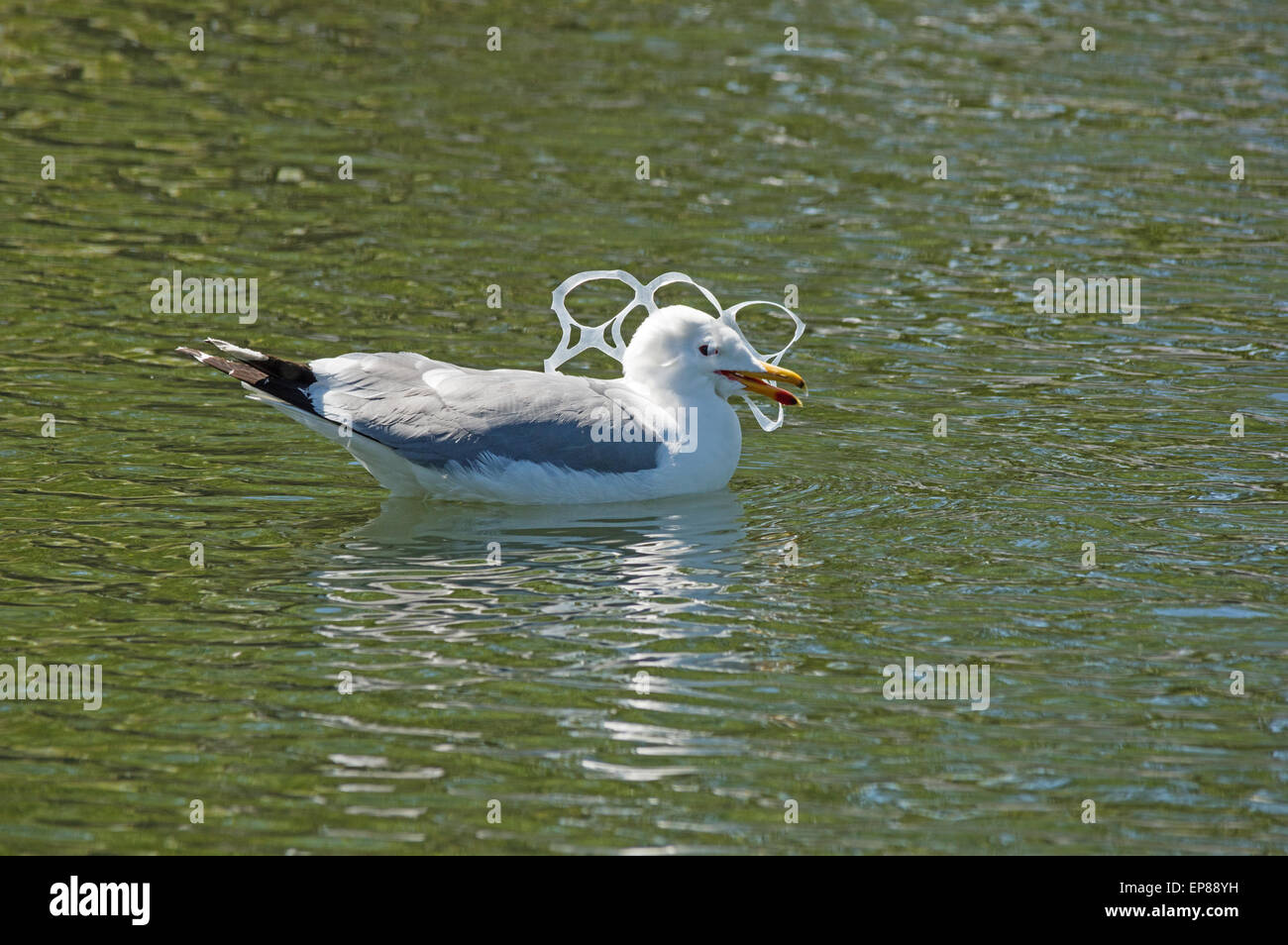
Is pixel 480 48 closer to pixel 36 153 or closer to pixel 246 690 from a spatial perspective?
pixel 36 153

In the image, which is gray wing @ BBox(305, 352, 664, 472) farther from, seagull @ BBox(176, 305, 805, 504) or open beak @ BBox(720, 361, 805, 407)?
open beak @ BBox(720, 361, 805, 407)

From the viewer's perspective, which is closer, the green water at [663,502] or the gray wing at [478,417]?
the green water at [663,502]

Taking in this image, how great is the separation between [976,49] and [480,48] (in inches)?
238

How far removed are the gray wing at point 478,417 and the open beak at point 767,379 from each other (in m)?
0.64

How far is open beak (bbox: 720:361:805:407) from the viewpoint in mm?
10586

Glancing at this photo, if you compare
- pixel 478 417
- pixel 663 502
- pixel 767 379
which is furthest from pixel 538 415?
pixel 767 379

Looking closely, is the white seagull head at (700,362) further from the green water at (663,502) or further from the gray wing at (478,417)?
the green water at (663,502)

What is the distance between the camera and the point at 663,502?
1088cm

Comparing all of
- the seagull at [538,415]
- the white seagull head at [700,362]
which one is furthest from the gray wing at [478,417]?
the white seagull head at [700,362]

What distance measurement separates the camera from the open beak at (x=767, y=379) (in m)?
10.6

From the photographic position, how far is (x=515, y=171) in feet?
58.1

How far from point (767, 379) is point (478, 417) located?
1.73m

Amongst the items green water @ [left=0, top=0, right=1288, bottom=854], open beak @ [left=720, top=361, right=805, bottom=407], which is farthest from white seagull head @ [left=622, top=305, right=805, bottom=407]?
green water @ [left=0, top=0, right=1288, bottom=854]
